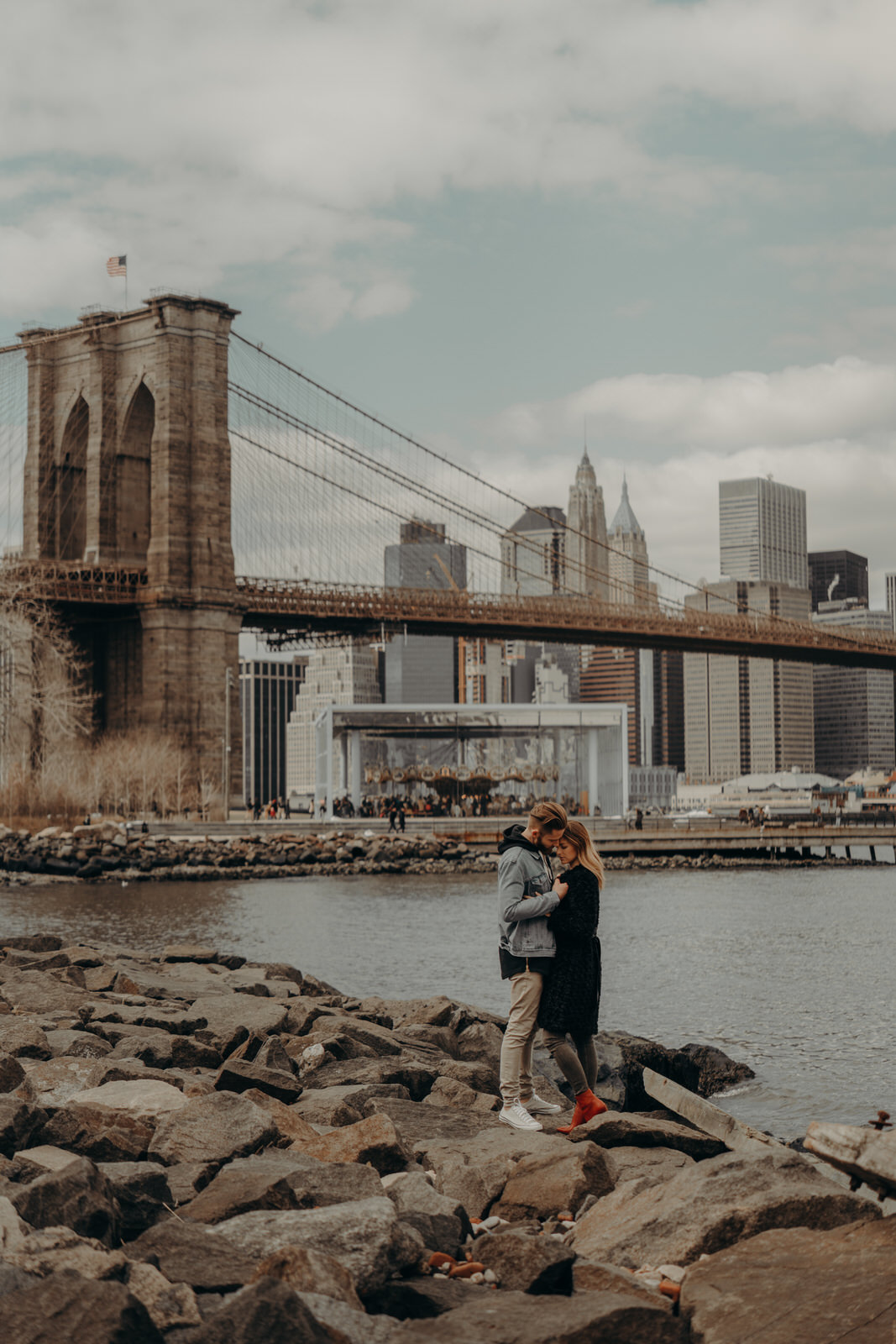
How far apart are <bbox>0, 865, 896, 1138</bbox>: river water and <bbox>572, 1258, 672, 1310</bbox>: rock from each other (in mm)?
5515

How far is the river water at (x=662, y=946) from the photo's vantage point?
13680mm

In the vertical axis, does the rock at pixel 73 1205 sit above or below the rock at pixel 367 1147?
above

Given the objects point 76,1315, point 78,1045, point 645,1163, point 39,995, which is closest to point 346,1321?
point 76,1315

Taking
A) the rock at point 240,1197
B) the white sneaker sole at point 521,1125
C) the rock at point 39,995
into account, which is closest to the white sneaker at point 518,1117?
the white sneaker sole at point 521,1125

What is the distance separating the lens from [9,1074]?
7.68 metres

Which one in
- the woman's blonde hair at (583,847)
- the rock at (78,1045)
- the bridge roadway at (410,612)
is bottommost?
the rock at (78,1045)

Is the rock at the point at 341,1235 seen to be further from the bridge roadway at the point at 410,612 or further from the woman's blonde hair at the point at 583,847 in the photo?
the bridge roadway at the point at 410,612

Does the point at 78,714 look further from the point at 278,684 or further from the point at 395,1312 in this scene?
the point at 278,684

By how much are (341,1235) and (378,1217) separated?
0.54ft

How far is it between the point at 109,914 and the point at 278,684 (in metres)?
153

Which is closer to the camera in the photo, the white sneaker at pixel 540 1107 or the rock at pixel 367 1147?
the rock at pixel 367 1147

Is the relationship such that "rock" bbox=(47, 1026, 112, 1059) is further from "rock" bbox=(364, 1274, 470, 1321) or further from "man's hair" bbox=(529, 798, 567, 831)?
"rock" bbox=(364, 1274, 470, 1321)

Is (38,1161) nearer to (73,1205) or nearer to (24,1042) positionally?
(73,1205)

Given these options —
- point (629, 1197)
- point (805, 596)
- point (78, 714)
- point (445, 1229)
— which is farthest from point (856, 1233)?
point (805, 596)
